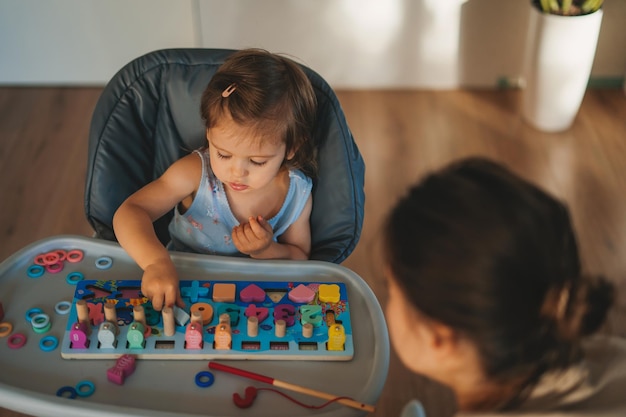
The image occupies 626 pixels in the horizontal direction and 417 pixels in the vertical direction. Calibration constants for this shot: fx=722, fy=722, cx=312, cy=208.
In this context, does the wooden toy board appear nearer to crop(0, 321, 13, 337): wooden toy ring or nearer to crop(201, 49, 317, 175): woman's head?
crop(0, 321, 13, 337): wooden toy ring

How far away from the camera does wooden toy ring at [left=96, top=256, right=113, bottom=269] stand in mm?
1152

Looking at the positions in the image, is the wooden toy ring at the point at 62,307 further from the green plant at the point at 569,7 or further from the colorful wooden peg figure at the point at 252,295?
the green plant at the point at 569,7

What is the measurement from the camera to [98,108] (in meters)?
1.34

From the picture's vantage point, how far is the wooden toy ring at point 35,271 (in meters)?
1.13

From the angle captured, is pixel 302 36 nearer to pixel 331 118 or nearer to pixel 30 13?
pixel 30 13

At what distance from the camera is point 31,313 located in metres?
1.06

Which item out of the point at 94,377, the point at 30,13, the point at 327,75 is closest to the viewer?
the point at 94,377

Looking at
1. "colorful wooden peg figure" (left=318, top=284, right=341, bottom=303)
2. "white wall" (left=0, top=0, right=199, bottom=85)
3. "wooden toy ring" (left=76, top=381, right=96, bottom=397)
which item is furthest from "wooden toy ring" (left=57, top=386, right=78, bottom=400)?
"white wall" (left=0, top=0, right=199, bottom=85)

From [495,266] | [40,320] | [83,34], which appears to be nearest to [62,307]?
[40,320]

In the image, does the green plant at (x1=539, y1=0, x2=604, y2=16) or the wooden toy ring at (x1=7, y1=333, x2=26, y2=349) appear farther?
the green plant at (x1=539, y1=0, x2=604, y2=16)

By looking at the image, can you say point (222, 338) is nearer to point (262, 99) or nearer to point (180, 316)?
point (180, 316)

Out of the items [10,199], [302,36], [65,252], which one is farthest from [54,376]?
[302,36]

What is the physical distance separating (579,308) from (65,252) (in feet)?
2.65

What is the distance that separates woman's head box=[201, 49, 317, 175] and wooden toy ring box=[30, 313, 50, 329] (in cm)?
40
